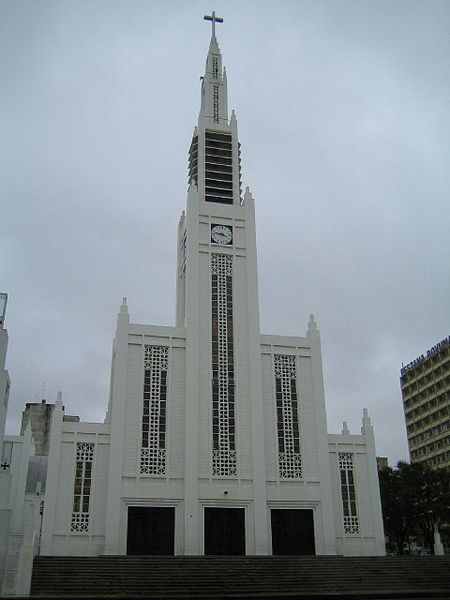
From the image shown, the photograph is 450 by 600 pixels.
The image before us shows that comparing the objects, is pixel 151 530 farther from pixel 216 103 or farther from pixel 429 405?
pixel 429 405

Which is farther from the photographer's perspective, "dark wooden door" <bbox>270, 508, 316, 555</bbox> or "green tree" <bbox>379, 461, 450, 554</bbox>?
"green tree" <bbox>379, 461, 450, 554</bbox>

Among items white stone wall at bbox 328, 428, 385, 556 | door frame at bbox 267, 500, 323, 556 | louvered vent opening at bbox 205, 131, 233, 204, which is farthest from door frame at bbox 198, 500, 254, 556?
louvered vent opening at bbox 205, 131, 233, 204

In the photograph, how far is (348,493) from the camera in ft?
110

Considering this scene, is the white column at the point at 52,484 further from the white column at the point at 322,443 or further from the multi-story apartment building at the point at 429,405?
the multi-story apartment building at the point at 429,405

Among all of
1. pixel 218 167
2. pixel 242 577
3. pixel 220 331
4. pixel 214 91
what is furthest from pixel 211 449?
pixel 214 91

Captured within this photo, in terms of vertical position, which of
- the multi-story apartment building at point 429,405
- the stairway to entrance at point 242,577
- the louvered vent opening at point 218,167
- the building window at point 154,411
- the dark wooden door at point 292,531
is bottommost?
the stairway to entrance at point 242,577

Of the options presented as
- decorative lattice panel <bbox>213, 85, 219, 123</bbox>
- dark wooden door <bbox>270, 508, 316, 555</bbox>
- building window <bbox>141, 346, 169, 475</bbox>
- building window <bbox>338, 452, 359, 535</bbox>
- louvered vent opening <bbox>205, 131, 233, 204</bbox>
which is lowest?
dark wooden door <bbox>270, 508, 316, 555</bbox>

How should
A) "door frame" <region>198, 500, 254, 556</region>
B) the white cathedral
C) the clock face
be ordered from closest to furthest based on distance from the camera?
the white cathedral → "door frame" <region>198, 500, 254, 556</region> → the clock face

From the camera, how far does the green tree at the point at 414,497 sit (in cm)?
4038

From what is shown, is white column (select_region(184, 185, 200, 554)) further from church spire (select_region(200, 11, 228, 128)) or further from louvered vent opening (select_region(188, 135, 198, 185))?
church spire (select_region(200, 11, 228, 128))

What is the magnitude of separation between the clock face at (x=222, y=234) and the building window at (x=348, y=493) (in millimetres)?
14214

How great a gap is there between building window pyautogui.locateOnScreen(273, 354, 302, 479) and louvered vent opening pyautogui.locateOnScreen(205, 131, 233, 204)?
442 inches

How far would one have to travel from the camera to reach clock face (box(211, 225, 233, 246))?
37125mm

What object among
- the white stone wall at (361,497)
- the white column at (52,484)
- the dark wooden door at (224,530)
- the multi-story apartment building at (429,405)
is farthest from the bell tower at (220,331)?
the multi-story apartment building at (429,405)
